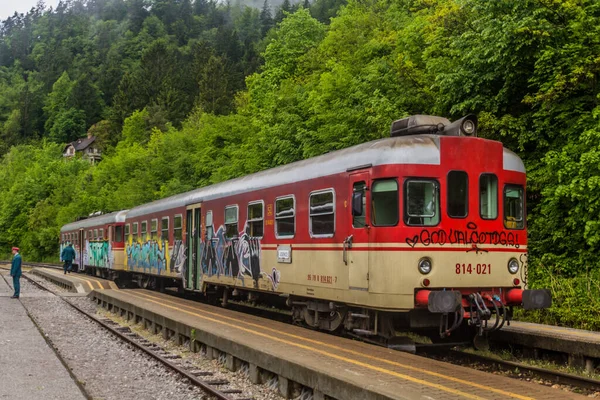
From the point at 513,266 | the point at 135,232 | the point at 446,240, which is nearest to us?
the point at 446,240

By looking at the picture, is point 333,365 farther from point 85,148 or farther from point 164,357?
point 85,148

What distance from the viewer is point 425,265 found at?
1029 cm

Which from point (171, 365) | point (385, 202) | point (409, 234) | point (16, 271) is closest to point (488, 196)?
point (409, 234)

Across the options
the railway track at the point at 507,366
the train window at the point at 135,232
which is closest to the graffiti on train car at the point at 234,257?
the railway track at the point at 507,366

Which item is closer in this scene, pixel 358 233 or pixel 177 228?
pixel 358 233

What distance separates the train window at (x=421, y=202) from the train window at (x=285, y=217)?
314 centimetres

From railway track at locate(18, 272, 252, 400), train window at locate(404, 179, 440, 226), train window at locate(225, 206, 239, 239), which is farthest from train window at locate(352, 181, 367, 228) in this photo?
train window at locate(225, 206, 239, 239)

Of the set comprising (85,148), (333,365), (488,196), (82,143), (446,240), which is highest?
(82,143)

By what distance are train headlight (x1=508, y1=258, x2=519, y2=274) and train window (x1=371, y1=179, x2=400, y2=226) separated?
78.2 inches

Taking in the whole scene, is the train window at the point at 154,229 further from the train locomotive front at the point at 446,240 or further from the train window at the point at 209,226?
the train locomotive front at the point at 446,240

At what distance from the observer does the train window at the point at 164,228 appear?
74.4 ft

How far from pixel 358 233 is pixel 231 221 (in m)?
6.22

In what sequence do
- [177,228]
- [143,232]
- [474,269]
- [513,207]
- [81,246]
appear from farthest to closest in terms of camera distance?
[81,246] < [143,232] < [177,228] < [513,207] < [474,269]

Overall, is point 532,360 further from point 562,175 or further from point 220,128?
point 220,128
